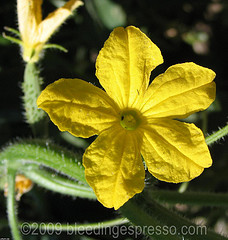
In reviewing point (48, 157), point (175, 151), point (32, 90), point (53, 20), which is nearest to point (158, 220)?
point (175, 151)

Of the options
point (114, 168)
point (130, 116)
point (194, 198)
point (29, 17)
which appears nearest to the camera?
point (114, 168)

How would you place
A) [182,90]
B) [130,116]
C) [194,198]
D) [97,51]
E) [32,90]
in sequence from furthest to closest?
1. [97,51]
2. [194,198]
3. [32,90]
4. [130,116]
5. [182,90]

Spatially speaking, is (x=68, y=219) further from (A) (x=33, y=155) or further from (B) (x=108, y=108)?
(B) (x=108, y=108)

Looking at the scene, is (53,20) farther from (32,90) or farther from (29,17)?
(32,90)

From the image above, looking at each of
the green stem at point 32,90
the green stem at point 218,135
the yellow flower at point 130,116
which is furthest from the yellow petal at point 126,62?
the green stem at point 32,90

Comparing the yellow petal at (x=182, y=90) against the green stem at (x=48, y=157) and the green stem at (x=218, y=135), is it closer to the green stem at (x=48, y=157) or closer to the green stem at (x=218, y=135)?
the green stem at (x=218, y=135)
